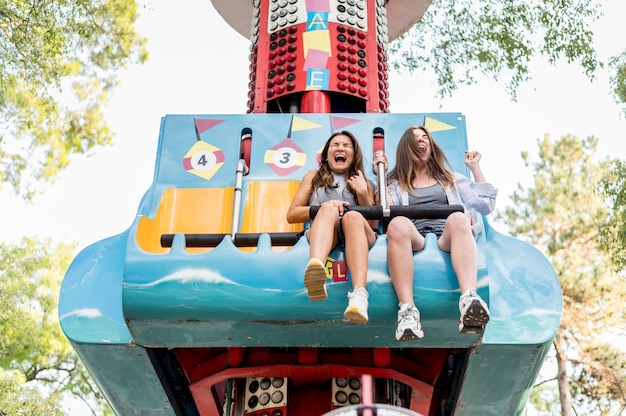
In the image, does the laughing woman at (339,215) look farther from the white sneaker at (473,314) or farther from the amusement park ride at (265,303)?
the white sneaker at (473,314)

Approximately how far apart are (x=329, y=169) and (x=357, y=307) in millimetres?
1349

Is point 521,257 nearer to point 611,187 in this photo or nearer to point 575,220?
point 611,187

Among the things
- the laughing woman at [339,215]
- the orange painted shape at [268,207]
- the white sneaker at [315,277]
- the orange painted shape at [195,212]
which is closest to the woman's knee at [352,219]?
the laughing woman at [339,215]

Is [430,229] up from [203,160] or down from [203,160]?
down

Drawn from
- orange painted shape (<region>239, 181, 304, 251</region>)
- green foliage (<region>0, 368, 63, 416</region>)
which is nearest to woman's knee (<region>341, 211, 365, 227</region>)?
orange painted shape (<region>239, 181, 304, 251</region>)

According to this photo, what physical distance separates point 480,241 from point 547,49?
7.91 m

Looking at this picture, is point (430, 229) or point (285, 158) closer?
A: point (430, 229)

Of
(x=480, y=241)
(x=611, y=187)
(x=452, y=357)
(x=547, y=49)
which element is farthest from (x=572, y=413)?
(x=480, y=241)

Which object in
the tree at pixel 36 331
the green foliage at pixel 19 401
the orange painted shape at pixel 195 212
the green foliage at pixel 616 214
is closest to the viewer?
the orange painted shape at pixel 195 212

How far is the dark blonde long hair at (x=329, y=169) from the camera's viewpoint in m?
5.50

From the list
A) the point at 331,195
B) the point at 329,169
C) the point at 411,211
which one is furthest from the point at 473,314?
the point at 329,169

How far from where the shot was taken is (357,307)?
4.54m

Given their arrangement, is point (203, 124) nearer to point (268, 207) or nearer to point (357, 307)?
point (268, 207)

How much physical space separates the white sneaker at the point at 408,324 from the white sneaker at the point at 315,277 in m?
0.43
